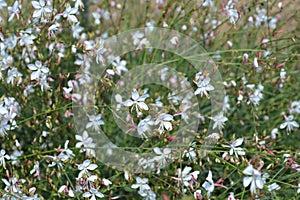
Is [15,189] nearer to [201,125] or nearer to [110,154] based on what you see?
[110,154]

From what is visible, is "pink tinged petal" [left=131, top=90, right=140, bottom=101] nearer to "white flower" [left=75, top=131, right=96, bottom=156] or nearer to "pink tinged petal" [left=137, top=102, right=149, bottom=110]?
"pink tinged petal" [left=137, top=102, right=149, bottom=110]

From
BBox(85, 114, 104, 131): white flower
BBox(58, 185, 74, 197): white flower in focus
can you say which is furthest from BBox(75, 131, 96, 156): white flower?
BBox(58, 185, 74, 197): white flower in focus

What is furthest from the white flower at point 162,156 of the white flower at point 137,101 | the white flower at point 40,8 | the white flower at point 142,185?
the white flower at point 40,8

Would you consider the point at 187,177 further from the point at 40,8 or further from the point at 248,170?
the point at 40,8

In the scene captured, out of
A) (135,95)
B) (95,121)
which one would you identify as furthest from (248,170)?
(95,121)

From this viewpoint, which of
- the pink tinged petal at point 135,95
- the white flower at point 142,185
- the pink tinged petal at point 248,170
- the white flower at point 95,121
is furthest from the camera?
the white flower at point 95,121

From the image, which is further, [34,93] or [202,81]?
[34,93]

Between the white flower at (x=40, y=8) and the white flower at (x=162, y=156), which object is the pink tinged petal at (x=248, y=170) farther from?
the white flower at (x=40, y=8)

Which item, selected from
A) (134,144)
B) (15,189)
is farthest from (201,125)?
(15,189)
